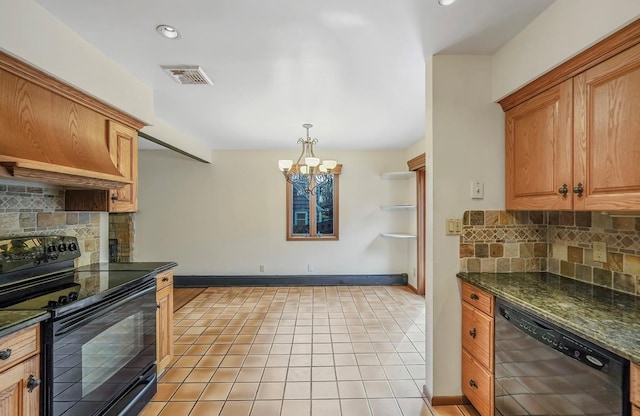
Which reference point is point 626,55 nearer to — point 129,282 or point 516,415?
point 516,415

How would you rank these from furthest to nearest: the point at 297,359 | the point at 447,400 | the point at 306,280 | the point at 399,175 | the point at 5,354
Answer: the point at 306,280 < the point at 399,175 < the point at 297,359 < the point at 447,400 < the point at 5,354

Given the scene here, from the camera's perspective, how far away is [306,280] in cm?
545

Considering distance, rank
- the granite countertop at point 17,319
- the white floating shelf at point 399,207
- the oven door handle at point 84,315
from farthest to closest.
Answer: the white floating shelf at point 399,207 < the oven door handle at point 84,315 < the granite countertop at point 17,319

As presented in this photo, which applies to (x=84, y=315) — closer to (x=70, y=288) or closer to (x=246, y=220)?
(x=70, y=288)

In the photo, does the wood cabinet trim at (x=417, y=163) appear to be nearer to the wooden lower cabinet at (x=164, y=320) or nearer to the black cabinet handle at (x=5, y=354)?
the wooden lower cabinet at (x=164, y=320)

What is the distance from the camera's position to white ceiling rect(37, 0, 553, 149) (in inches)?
65.5

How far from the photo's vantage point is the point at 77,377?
60.2 inches

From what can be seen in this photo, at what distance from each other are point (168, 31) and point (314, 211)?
396 cm

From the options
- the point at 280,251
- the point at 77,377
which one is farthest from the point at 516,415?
the point at 280,251

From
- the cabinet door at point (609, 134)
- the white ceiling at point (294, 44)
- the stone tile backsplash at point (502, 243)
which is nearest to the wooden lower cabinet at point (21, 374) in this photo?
the white ceiling at point (294, 44)

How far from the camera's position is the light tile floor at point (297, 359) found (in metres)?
2.16

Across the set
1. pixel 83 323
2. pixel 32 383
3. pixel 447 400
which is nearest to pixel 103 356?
pixel 83 323

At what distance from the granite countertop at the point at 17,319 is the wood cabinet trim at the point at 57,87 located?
1.25 meters

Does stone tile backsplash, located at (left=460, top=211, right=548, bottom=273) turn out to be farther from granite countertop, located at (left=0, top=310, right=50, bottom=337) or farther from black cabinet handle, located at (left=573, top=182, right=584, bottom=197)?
granite countertop, located at (left=0, top=310, right=50, bottom=337)
